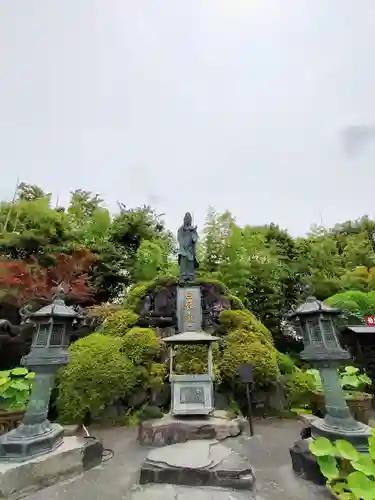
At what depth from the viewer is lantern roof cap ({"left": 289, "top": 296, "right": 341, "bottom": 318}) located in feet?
12.9

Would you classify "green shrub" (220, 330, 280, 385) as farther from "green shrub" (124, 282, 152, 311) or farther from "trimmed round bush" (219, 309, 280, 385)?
"green shrub" (124, 282, 152, 311)

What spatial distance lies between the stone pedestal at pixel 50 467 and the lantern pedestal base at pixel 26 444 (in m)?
0.09

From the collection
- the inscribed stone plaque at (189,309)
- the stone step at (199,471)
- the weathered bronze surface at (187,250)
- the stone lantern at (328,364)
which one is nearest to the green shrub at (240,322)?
the inscribed stone plaque at (189,309)

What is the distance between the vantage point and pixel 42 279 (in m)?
9.13

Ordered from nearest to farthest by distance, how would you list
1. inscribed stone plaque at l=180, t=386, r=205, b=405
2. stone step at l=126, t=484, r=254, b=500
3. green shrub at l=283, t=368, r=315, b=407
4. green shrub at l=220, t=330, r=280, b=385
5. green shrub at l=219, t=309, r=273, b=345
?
stone step at l=126, t=484, r=254, b=500 → inscribed stone plaque at l=180, t=386, r=205, b=405 → green shrub at l=220, t=330, r=280, b=385 → green shrub at l=283, t=368, r=315, b=407 → green shrub at l=219, t=309, r=273, b=345

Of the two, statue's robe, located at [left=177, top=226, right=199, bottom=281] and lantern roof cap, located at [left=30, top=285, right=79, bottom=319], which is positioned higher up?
statue's robe, located at [left=177, top=226, right=199, bottom=281]

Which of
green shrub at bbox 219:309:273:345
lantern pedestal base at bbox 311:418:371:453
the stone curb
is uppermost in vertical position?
green shrub at bbox 219:309:273:345

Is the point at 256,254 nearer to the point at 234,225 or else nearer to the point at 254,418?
the point at 234,225

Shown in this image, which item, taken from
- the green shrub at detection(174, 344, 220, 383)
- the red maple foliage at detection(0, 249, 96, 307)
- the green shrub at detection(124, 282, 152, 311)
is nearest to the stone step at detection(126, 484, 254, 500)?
the green shrub at detection(174, 344, 220, 383)

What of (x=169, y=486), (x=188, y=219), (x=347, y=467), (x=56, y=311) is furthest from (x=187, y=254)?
(x=347, y=467)

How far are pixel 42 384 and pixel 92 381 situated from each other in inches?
83.8

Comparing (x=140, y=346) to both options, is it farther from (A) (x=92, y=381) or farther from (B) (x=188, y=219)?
(B) (x=188, y=219)

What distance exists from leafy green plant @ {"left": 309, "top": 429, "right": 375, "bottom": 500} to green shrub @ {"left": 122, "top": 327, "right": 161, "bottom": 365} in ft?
14.8

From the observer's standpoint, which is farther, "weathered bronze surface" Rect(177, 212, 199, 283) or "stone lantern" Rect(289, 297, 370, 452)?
"weathered bronze surface" Rect(177, 212, 199, 283)
